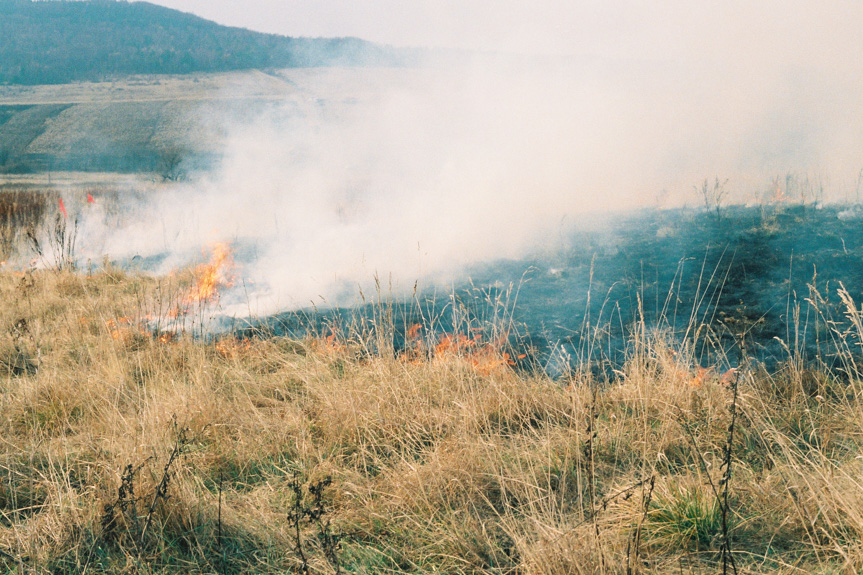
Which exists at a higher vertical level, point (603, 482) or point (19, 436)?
point (603, 482)

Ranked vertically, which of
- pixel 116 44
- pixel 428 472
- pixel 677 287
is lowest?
pixel 428 472

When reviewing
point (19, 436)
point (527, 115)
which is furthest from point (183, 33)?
point (19, 436)

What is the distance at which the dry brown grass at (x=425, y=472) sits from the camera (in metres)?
2.31

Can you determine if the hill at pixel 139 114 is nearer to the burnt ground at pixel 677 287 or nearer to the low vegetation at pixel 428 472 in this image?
the burnt ground at pixel 677 287

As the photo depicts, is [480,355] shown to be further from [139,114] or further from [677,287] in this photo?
[139,114]

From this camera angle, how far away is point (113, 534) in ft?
8.48

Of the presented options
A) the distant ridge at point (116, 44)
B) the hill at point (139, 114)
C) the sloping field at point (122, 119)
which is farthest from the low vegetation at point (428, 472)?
the distant ridge at point (116, 44)

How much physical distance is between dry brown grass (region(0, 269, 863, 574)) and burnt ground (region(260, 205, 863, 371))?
0.96 m

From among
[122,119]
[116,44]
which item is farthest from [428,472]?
[116,44]

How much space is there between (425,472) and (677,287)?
4.56m

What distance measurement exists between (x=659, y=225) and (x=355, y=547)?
7899 mm

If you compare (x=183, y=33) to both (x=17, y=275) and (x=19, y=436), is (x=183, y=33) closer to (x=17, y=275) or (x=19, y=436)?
(x=17, y=275)

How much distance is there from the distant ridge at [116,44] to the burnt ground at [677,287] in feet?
197

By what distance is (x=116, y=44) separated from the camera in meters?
102
